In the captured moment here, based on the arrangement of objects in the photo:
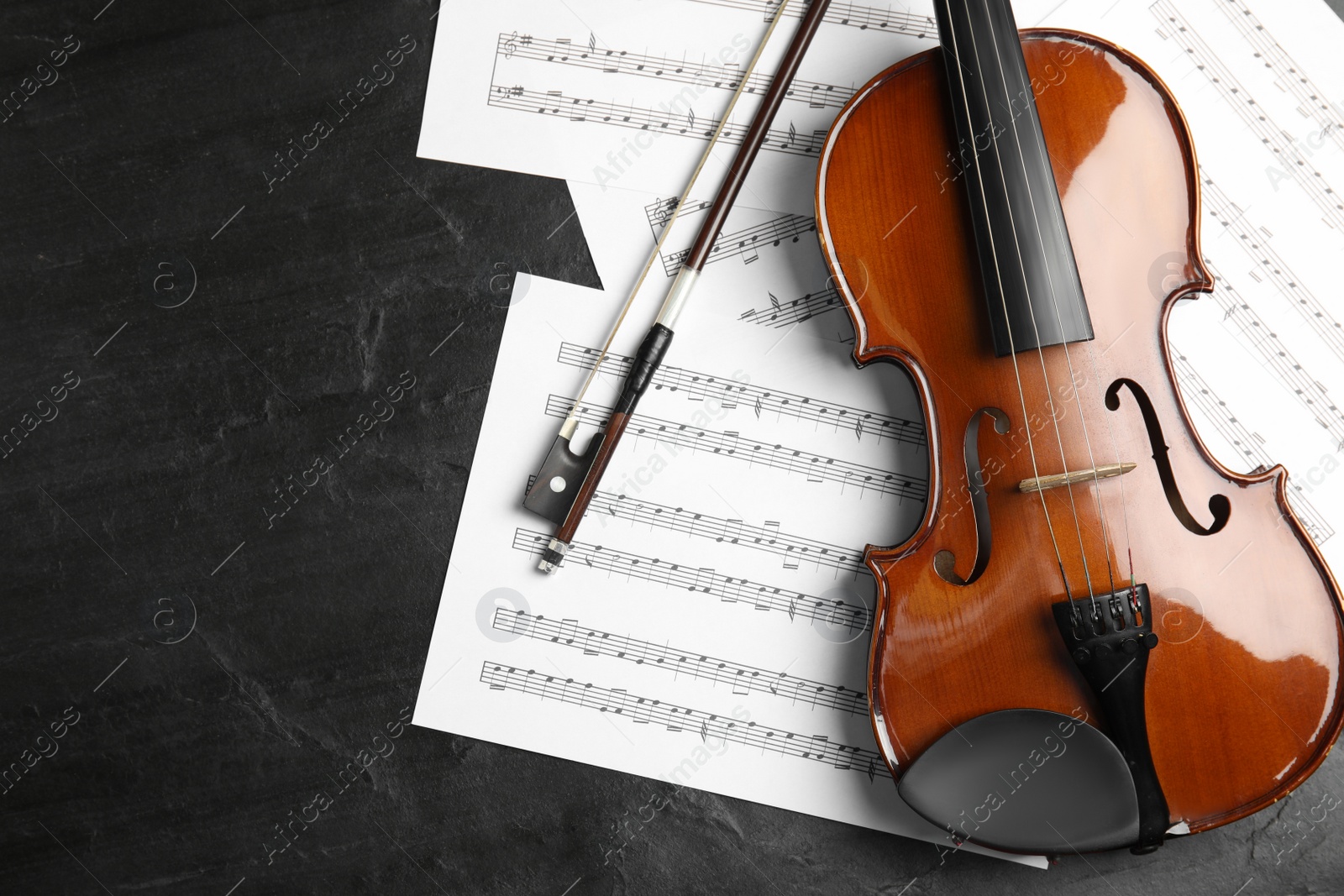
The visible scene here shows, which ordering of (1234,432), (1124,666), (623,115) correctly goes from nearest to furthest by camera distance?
(1124,666)
(1234,432)
(623,115)

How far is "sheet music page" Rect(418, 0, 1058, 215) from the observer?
1.58 metres

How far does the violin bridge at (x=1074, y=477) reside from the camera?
1207 millimetres

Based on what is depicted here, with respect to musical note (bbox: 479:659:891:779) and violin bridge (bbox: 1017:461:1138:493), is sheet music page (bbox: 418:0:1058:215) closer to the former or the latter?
violin bridge (bbox: 1017:461:1138:493)

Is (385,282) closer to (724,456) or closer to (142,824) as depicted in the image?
(724,456)

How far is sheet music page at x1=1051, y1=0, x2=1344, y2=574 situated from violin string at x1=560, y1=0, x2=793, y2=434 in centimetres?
54

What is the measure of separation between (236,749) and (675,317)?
3.89ft

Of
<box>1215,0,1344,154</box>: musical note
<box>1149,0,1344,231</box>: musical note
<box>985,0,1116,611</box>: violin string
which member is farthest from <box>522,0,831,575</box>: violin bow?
<box>1215,0,1344,154</box>: musical note

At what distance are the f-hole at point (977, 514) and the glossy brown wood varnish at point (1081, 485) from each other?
0.4 inches

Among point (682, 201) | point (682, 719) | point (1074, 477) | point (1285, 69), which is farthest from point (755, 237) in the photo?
point (1285, 69)

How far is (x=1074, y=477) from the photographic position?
121cm

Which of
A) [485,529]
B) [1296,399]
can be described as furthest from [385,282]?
[1296,399]

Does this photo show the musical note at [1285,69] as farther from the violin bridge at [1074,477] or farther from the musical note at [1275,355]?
the violin bridge at [1074,477]

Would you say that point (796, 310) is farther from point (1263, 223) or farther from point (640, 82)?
point (1263, 223)

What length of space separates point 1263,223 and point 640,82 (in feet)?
3.97
